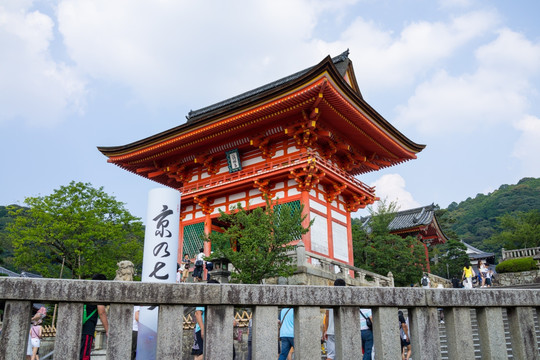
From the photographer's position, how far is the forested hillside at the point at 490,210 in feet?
234

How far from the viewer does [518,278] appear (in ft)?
91.9

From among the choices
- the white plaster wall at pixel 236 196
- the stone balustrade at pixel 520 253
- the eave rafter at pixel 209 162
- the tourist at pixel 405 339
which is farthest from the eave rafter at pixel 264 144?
the stone balustrade at pixel 520 253

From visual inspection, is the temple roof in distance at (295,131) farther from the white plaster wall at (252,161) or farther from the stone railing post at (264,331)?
the stone railing post at (264,331)

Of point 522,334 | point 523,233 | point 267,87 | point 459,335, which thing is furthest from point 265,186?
point 523,233

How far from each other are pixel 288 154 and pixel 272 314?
57.7 ft

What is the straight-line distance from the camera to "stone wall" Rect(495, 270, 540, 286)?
27.3 metres

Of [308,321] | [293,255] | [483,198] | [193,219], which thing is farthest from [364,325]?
[483,198]

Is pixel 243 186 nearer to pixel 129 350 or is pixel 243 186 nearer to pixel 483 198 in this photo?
pixel 129 350

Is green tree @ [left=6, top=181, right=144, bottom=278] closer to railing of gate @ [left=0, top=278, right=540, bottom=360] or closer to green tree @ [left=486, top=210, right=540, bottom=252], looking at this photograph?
railing of gate @ [left=0, top=278, right=540, bottom=360]

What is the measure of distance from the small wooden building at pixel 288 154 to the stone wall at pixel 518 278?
1094cm

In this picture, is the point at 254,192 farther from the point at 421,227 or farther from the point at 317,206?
the point at 421,227

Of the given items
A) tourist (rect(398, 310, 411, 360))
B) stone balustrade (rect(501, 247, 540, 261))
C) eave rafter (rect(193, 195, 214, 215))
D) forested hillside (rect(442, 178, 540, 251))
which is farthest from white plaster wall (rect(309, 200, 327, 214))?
forested hillside (rect(442, 178, 540, 251))

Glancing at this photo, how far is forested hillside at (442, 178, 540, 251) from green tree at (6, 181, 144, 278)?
192 feet

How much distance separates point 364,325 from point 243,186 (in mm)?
15776
